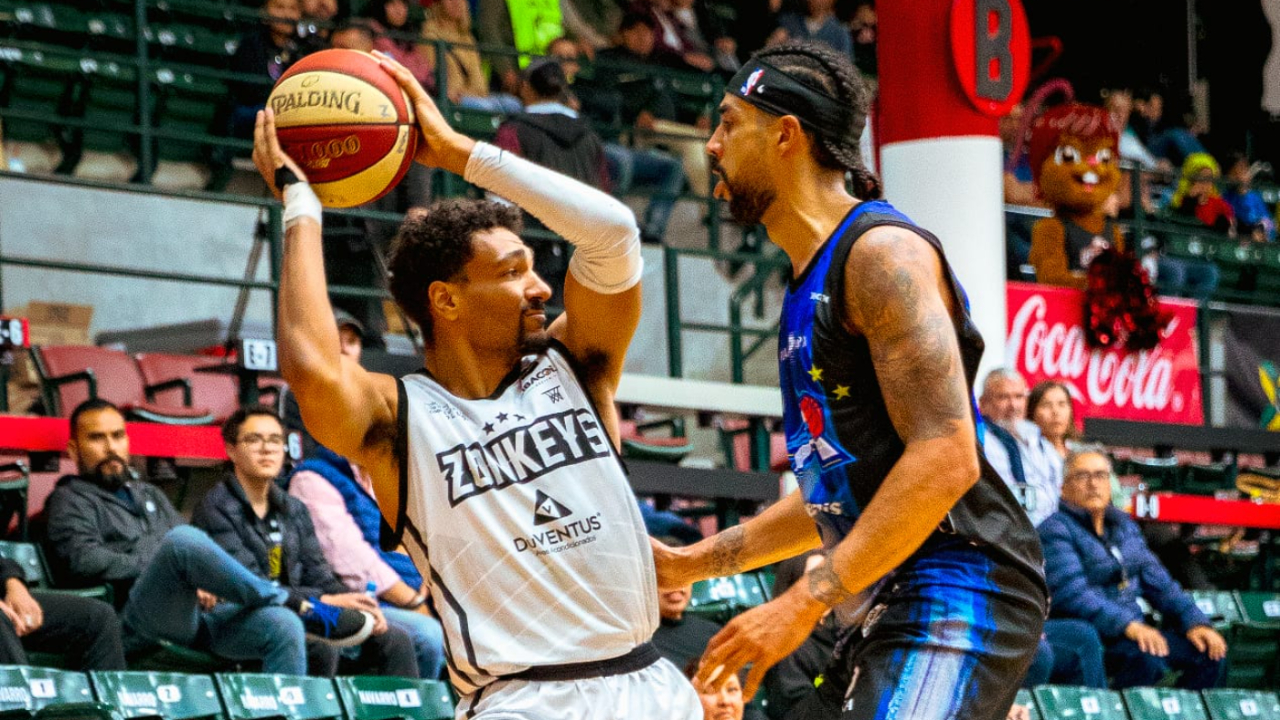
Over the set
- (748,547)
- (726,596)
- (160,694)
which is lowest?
(726,596)

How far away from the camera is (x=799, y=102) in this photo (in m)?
3.60

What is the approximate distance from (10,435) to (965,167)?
4696mm

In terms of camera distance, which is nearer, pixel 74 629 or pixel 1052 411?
pixel 74 629

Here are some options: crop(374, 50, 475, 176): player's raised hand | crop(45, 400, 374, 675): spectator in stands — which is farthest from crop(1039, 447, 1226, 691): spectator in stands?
crop(374, 50, 475, 176): player's raised hand

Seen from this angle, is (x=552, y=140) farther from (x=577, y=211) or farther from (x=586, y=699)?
(x=586, y=699)

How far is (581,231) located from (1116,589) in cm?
598

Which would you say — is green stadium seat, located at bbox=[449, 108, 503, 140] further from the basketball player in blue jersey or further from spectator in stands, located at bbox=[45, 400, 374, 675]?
the basketball player in blue jersey

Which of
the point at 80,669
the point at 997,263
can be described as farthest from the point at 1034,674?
the point at 80,669

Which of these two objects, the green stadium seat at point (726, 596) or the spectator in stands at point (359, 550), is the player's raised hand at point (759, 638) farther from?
the green stadium seat at point (726, 596)

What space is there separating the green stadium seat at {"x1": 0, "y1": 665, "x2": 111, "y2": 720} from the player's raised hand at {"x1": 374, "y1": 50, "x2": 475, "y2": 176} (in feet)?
9.25

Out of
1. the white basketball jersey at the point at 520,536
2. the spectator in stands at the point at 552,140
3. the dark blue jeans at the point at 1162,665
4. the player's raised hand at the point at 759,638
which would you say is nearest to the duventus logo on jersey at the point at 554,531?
the white basketball jersey at the point at 520,536

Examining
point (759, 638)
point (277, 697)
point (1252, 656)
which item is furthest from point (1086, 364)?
point (759, 638)

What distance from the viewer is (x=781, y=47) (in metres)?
3.73

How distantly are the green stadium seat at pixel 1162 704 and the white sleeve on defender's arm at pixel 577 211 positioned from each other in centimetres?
565
